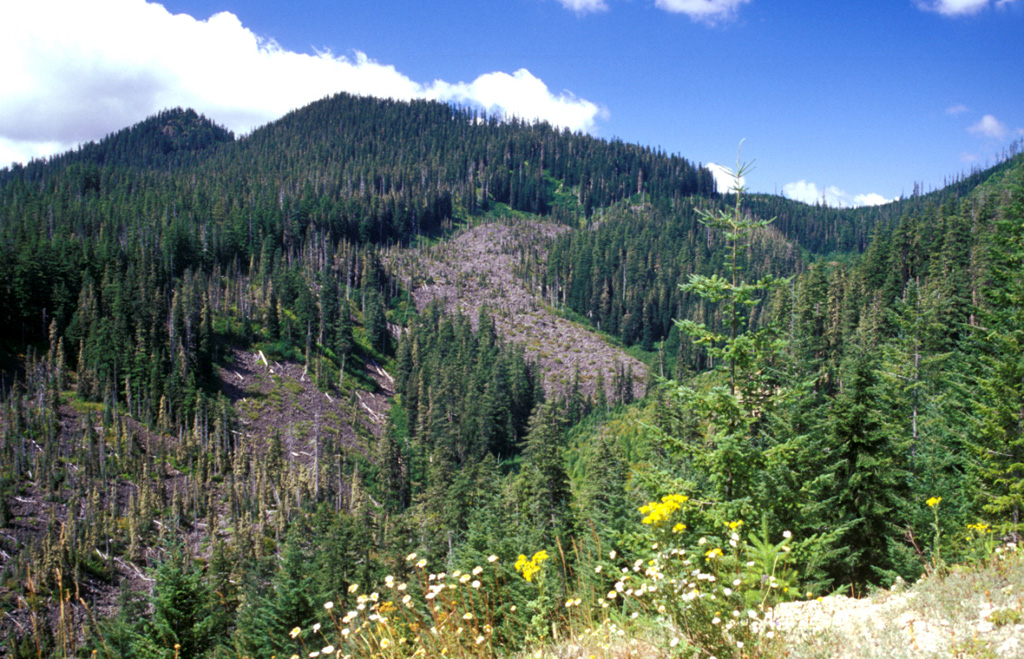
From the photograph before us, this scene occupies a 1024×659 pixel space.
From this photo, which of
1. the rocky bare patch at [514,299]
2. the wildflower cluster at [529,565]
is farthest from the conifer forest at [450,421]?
the rocky bare patch at [514,299]

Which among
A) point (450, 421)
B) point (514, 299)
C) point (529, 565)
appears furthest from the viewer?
point (514, 299)

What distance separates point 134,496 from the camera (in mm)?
57531

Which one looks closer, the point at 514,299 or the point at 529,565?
the point at 529,565

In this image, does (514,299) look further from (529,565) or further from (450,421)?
(529,565)

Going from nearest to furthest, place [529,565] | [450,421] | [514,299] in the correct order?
1. [529,565]
2. [450,421]
3. [514,299]

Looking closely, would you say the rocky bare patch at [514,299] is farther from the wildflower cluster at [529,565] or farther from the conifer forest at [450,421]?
the wildflower cluster at [529,565]

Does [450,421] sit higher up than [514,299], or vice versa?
[514,299]

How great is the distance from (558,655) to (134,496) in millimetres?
68857

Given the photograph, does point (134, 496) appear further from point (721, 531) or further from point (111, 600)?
point (721, 531)

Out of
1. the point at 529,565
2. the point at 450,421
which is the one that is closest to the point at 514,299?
the point at 450,421

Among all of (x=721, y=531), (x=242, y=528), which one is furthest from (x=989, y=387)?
(x=242, y=528)

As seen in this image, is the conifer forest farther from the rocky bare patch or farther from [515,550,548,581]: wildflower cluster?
the rocky bare patch

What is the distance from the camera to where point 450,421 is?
8369 cm

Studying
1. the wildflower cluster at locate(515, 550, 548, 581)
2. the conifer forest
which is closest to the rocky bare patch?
the conifer forest
